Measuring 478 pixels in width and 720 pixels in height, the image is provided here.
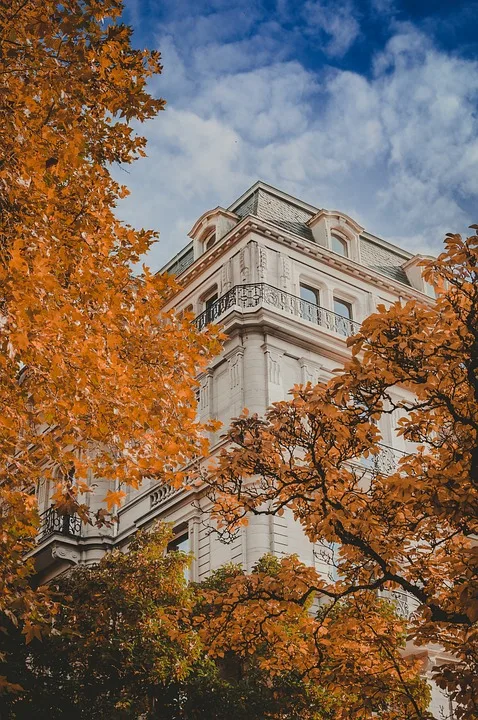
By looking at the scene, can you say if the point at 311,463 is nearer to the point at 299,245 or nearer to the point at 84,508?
the point at 84,508

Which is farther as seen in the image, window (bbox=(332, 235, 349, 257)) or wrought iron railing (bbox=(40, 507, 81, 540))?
window (bbox=(332, 235, 349, 257))

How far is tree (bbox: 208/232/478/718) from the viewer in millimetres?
9352

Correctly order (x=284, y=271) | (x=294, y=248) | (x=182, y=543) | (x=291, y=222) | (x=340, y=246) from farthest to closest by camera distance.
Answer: (x=340, y=246) → (x=291, y=222) → (x=294, y=248) → (x=284, y=271) → (x=182, y=543)

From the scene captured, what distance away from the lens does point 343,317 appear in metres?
27.5

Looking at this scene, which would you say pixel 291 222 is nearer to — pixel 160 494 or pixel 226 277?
pixel 226 277

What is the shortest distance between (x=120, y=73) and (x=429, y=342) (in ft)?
15.1

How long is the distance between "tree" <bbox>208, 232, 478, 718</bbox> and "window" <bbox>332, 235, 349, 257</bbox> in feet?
62.4

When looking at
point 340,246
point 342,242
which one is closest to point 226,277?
point 340,246

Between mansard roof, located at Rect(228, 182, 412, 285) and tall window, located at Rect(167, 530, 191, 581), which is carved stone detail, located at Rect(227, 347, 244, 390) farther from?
mansard roof, located at Rect(228, 182, 412, 285)

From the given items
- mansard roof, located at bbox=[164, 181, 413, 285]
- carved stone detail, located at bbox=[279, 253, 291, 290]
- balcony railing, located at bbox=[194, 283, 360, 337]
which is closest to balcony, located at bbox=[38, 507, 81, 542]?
balcony railing, located at bbox=[194, 283, 360, 337]

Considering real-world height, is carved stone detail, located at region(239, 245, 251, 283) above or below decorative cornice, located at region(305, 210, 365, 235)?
below

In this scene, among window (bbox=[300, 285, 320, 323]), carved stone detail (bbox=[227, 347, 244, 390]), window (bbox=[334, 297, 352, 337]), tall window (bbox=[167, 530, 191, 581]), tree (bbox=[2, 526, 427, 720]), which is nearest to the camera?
tree (bbox=[2, 526, 427, 720])

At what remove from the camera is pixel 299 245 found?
27812 millimetres

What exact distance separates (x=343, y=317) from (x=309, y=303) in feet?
4.29
